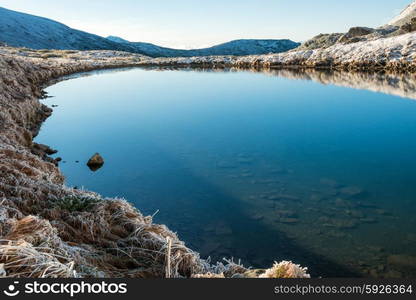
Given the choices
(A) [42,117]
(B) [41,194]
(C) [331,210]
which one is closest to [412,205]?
(C) [331,210]

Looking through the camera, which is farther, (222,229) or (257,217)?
(257,217)

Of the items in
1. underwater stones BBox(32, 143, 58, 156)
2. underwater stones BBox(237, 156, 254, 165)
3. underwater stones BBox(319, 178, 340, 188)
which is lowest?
underwater stones BBox(319, 178, 340, 188)

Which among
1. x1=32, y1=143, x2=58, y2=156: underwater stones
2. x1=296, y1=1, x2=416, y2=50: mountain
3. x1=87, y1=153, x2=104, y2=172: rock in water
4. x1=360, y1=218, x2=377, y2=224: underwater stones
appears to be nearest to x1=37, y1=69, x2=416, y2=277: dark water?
x1=360, y1=218, x2=377, y2=224: underwater stones

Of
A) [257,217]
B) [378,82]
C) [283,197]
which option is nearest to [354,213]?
[283,197]

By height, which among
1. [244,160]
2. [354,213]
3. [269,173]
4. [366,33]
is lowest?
[354,213]

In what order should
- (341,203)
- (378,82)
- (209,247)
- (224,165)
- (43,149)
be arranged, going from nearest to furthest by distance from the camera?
(209,247) < (341,203) < (224,165) < (43,149) < (378,82)

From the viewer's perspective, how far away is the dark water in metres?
9.91

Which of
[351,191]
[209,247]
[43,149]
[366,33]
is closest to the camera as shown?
[209,247]

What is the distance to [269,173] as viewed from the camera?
15336mm

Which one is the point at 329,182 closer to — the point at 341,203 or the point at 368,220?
the point at 341,203

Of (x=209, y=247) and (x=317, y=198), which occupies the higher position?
(x=317, y=198)

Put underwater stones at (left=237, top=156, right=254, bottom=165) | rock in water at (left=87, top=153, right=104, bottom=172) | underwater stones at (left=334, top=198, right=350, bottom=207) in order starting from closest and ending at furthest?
1. underwater stones at (left=334, top=198, right=350, bottom=207)
2. underwater stones at (left=237, top=156, right=254, bottom=165)
3. rock in water at (left=87, top=153, right=104, bottom=172)

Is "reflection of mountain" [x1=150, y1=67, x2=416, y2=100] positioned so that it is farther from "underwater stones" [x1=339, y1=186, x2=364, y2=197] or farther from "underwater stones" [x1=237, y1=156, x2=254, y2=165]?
"underwater stones" [x1=339, y1=186, x2=364, y2=197]

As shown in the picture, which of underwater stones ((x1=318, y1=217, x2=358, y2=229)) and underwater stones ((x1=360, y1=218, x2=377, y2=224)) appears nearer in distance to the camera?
underwater stones ((x1=318, y1=217, x2=358, y2=229))
